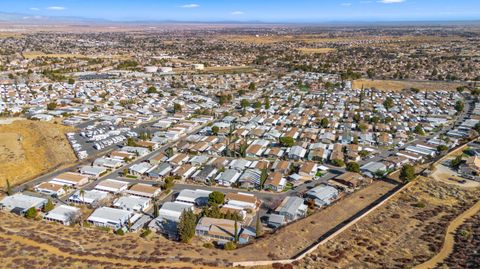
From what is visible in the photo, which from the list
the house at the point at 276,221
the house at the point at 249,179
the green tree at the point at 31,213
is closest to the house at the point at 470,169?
the house at the point at 249,179

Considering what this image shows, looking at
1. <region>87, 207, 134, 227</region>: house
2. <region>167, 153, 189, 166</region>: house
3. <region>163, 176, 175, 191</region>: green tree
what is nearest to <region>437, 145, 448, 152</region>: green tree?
<region>167, 153, 189, 166</region>: house

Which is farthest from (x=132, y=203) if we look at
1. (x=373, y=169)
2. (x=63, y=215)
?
(x=373, y=169)

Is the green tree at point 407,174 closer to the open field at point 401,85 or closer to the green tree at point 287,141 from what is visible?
the green tree at point 287,141

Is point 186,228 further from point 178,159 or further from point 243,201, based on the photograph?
point 178,159

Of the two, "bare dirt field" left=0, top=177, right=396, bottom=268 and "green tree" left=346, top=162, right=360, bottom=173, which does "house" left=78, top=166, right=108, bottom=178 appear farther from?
"green tree" left=346, top=162, right=360, bottom=173

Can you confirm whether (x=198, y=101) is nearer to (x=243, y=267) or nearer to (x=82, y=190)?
(x=82, y=190)

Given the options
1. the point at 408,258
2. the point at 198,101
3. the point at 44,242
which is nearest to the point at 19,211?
the point at 44,242
